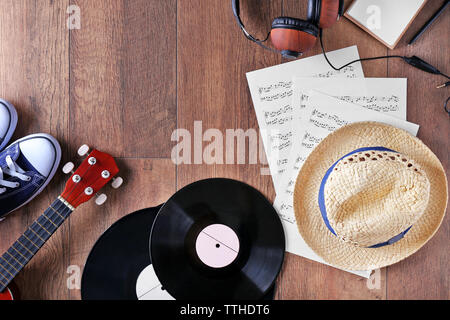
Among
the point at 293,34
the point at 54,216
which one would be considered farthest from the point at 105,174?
the point at 293,34

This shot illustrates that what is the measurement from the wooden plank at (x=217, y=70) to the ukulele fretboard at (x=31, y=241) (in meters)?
0.28

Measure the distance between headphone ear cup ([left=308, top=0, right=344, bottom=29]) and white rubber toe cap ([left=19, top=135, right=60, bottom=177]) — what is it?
2.14 ft

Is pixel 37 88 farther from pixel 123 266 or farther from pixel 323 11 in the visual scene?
pixel 323 11

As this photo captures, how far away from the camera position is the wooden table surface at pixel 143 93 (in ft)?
2.57

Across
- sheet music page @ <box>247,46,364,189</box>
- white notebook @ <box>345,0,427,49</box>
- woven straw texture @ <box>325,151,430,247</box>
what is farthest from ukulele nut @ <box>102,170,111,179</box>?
white notebook @ <box>345,0,427,49</box>

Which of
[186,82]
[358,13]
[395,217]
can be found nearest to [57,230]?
[186,82]

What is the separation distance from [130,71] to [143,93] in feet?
0.21

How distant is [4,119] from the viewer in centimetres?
78

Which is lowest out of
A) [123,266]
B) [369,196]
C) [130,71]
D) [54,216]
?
[123,266]

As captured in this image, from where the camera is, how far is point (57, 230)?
31.6 inches

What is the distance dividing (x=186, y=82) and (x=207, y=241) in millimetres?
386
